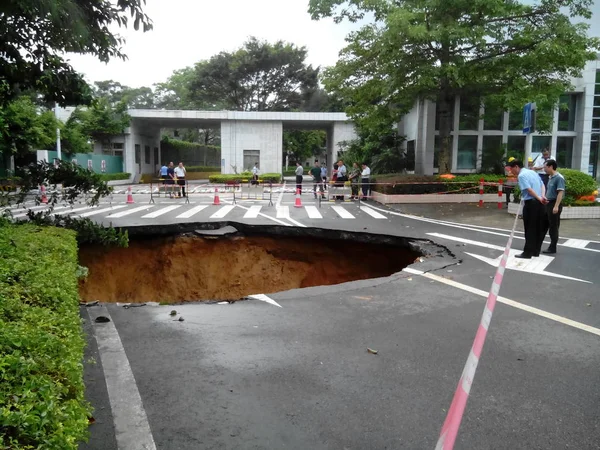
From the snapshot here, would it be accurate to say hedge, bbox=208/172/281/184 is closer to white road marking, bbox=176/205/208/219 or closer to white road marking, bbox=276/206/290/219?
white road marking, bbox=176/205/208/219

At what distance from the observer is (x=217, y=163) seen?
54.6m

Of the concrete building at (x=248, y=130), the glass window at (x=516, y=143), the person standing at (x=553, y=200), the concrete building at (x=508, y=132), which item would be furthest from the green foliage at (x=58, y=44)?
the concrete building at (x=248, y=130)

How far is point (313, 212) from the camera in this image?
615 inches

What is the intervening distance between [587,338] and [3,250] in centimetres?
520

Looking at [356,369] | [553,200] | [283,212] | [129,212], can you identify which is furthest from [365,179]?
[356,369]

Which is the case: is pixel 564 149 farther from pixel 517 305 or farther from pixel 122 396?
pixel 122 396

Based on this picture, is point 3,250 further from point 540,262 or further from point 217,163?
point 217,163

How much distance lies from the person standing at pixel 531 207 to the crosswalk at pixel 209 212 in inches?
239

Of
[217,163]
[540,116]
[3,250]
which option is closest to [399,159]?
[540,116]

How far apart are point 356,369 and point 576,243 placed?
816cm

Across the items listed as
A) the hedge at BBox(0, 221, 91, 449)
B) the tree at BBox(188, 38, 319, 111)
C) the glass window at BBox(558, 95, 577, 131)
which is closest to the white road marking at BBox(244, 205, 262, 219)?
the hedge at BBox(0, 221, 91, 449)

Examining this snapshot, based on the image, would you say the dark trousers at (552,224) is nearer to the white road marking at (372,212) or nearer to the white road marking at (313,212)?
the white road marking at (372,212)

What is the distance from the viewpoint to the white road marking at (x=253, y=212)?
13938 mm

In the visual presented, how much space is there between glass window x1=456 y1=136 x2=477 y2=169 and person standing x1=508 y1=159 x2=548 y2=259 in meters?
17.8
